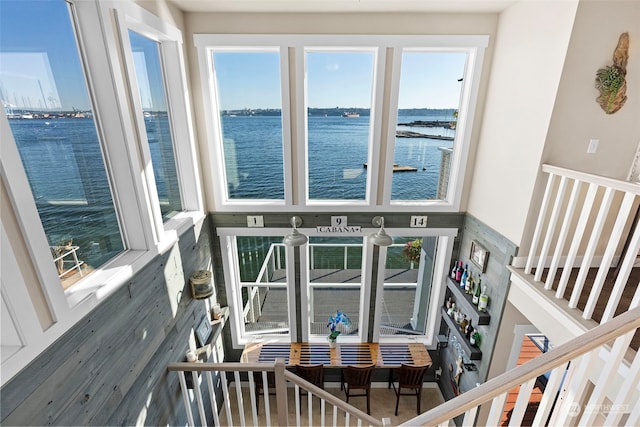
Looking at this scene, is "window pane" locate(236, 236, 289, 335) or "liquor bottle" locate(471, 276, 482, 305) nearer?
"liquor bottle" locate(471, 276, 482, 305)

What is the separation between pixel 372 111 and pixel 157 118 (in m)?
2.05

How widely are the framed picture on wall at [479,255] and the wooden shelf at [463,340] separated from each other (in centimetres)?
80

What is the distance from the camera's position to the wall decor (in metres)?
2.00

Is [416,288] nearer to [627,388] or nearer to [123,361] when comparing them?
[627,388]

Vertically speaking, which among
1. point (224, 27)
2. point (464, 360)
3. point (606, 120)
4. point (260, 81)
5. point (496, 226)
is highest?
point (224, 27)

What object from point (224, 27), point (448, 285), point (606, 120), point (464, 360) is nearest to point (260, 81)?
point (224, 27)

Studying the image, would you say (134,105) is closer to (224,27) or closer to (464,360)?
(224,27)

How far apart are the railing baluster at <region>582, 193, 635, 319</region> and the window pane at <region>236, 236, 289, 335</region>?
9.57 ft

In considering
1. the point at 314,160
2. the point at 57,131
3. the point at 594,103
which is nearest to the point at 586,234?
the point at 594,103

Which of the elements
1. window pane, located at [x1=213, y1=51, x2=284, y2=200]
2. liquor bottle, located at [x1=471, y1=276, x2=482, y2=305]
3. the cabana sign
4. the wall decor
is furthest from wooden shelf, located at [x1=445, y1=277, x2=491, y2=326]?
window pane, located at [x1=213, y1=51, x2=284, y2=200]

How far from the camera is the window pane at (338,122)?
2951mm

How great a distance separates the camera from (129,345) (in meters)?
1.87

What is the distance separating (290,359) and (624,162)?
3841 mm

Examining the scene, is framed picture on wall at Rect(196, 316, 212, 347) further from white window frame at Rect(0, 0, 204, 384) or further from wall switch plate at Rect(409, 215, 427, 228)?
wall switch plate at Rect(409, 215, 427, 228)
